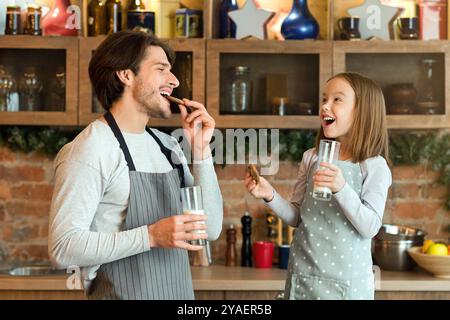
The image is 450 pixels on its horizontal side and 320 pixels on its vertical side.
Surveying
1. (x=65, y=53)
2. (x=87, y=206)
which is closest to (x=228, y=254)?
(x=65, y=53)

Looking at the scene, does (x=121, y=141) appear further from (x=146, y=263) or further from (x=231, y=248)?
(x=231, y=248)

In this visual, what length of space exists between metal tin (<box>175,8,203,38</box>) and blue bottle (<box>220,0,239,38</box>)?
0.11 m

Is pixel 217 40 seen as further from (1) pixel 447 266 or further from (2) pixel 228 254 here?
(1) pixel 447 266

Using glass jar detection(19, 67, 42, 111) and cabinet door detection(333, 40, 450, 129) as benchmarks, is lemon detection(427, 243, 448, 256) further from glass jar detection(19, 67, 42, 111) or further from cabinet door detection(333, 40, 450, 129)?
glass jar detection(19, 67, 42, 111)

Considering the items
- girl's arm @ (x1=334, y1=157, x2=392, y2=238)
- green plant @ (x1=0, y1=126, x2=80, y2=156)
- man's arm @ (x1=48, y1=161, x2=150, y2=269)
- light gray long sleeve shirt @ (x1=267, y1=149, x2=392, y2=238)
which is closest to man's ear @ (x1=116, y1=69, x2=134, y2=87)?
man's arm @ (x1=48, y1=161, x2=150, y2=269)

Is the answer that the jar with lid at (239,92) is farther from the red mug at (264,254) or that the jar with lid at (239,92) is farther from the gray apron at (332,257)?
the gray apron at (332,257)

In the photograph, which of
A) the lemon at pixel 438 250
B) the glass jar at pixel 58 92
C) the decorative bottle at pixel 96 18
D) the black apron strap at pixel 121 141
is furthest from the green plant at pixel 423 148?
the black apron strap at pixel 121 141

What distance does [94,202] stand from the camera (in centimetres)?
210

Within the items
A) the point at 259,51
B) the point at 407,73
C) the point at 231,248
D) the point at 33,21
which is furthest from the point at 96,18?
the point at 407,73

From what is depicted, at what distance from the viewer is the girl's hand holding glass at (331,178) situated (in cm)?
220

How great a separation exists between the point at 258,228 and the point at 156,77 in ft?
6.43

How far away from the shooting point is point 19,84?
3877 mm

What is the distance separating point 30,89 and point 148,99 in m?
1.72

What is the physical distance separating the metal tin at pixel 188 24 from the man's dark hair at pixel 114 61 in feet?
4.98
